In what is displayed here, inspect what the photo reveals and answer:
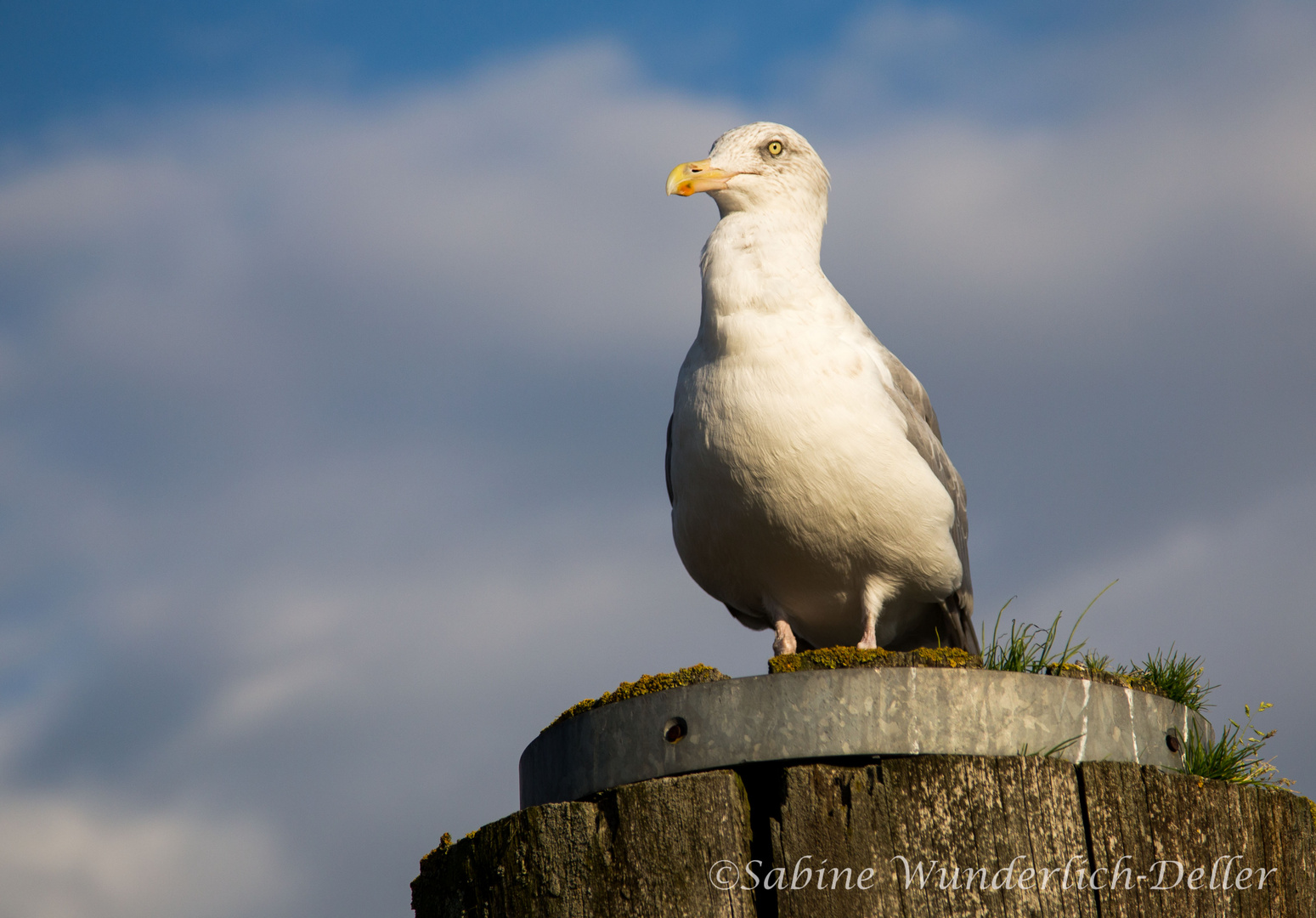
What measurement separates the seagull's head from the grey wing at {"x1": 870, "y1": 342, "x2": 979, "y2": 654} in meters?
1.01

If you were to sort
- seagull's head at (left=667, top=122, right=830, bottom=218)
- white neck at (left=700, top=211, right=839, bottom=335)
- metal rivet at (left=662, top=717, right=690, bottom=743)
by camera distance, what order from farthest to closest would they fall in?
seagull's head at (left=667, top=122, right=830, bottom=218)
white neck at (left=700, top=211, right=839, bottom=335)
metal rivet at (left=662, top=717, right=690, bottom=743)

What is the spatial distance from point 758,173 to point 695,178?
38 cm

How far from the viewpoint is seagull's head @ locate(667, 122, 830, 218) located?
23.7 feet

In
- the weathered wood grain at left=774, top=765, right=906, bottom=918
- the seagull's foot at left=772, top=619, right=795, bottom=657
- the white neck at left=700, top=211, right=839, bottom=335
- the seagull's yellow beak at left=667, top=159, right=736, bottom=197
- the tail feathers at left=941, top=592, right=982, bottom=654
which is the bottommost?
the weathered wood grain at left=774, top=765, right=906, bottom=918

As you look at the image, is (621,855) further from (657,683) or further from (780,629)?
(780,629)

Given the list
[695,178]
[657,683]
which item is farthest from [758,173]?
[657,683]

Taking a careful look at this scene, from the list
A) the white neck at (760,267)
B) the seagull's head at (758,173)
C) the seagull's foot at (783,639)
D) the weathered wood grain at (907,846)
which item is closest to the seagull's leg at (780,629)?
the seagull's foot at (783,639)

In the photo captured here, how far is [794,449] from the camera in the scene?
6199mm

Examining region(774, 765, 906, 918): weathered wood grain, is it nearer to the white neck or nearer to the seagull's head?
the white neck

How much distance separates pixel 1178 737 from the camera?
470 cm

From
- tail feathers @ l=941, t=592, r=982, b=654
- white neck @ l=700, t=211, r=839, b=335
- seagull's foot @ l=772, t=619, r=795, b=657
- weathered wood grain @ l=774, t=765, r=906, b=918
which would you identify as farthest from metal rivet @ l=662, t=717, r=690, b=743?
tail feathers @ l=941, t=592, r=982, b=654

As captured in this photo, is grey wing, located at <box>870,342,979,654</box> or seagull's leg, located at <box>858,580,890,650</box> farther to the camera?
grey wing, located at <box>870,342,979,654</box>

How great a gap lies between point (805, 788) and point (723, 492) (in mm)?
2448

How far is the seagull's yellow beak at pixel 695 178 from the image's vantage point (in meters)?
7.15
